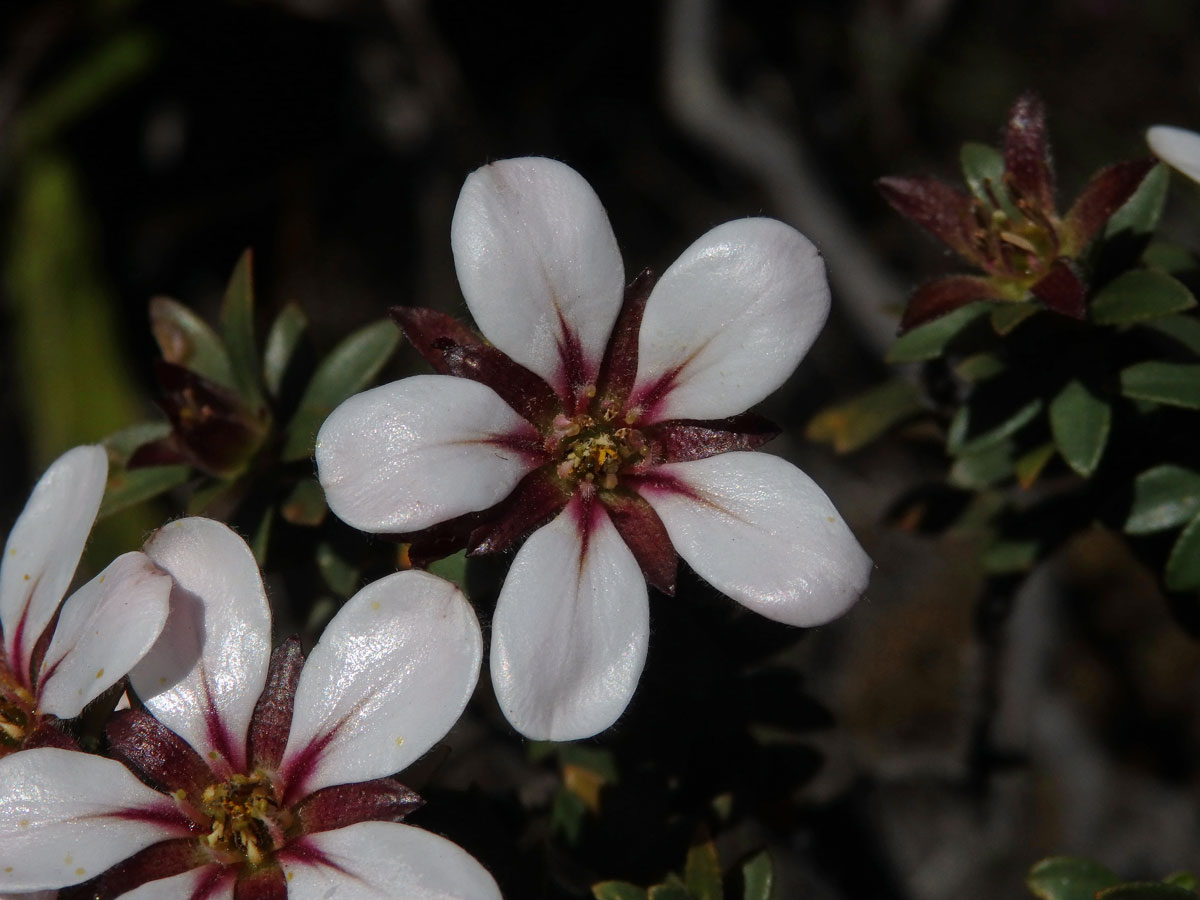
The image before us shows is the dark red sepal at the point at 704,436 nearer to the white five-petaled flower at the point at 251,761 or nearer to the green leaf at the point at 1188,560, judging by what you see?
the white five-petaled flower at the point at 251,761

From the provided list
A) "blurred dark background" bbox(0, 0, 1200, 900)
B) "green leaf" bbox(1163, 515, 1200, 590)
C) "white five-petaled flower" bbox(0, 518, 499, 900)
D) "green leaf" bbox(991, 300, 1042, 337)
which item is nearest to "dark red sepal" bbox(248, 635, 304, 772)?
"white five-petaled flower" bbox(0, 518, 499, 900)

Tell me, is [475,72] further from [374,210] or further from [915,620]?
[915,620]

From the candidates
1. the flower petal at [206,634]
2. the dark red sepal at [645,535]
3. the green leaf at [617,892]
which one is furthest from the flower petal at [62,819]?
the dark red sepal at [645,535]

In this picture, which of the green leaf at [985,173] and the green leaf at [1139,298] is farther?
the green leaf at [985,173]

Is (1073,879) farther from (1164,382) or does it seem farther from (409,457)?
(409,457)

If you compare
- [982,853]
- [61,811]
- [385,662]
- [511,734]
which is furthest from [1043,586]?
[61,811]

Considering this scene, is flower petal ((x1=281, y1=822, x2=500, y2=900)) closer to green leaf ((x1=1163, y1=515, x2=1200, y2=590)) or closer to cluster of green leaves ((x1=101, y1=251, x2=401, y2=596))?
cluster of green leaves ((x1=101, y1=251, x2=401, y2=596))

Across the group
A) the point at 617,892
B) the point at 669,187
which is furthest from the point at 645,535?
the point at 669,187
